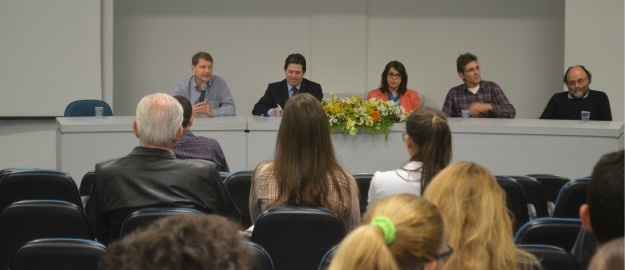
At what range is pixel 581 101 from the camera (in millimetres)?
7570

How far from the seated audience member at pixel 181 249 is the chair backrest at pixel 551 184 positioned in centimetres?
368

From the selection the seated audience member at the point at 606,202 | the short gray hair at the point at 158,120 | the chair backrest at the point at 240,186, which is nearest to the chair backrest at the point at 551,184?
the chair backrest at the point at 240,186

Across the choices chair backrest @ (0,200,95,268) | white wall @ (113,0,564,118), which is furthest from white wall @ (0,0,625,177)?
chair backrest @ (0,200,95,268)

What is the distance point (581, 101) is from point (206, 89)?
2914mm

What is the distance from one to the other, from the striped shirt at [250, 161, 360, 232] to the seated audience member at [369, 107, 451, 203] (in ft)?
0.44

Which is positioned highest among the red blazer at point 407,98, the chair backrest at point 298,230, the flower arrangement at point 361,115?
the red blazer at point 407,98

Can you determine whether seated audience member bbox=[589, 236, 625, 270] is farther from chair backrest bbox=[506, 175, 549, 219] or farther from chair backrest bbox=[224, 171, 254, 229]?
chair backrest bbox=[224, 171, 254, 229]

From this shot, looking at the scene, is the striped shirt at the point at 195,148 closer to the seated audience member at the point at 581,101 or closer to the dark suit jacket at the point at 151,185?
the dark suit jacket at the point at 151,185

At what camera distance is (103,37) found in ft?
29.7

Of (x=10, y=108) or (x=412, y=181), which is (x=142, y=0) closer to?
(x=10, y=108)

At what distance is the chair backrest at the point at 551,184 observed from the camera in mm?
4996

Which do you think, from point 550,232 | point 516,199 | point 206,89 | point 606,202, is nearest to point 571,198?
point 516,199

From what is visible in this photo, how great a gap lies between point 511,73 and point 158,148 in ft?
21.2

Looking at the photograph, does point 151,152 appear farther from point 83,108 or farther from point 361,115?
point 83,108
